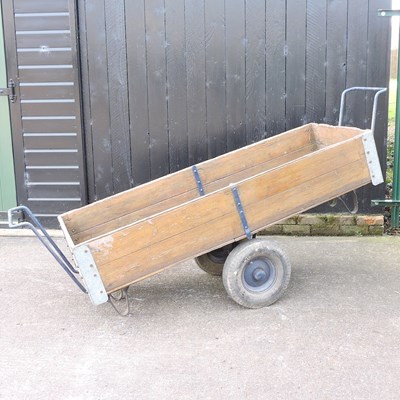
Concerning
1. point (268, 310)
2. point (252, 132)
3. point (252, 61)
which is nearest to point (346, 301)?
point (268, 310)

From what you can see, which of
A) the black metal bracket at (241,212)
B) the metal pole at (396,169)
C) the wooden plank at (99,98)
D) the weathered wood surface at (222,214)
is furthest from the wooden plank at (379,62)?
the wooden plank at (99,98)

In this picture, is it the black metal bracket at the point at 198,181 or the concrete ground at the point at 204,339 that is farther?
the black metal bracket at the point at 198,181

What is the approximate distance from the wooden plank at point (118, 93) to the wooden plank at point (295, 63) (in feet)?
5.45

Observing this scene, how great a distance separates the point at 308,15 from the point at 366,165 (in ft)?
7.32

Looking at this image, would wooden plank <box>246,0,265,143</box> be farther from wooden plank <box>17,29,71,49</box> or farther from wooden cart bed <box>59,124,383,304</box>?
wooden plank <box>17,29,71,49</box>

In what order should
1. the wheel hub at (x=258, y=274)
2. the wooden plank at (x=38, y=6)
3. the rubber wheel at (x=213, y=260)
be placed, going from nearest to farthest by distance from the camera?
the wheel hub at (x=258, y=274) < the rubber wheel at (x=213, y=260) < the wooden plank at (x=38, y=6)

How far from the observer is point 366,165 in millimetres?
4629

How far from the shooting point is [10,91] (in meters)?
6.57

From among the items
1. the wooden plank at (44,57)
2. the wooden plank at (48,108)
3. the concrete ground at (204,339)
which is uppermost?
the wooden plank at (44,57)

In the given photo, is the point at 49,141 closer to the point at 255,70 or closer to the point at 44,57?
the point at 44,57

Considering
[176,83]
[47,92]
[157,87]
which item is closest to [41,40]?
[47,92]

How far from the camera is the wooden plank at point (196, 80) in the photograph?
628 cm

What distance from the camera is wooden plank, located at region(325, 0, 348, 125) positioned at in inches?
243

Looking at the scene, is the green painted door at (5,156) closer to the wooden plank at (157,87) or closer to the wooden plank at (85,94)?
the wooden plank at (85,94)
